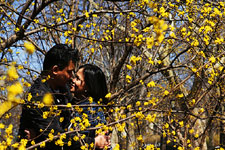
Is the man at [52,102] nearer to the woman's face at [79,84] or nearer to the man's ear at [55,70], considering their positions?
the man's ear at [55,70]

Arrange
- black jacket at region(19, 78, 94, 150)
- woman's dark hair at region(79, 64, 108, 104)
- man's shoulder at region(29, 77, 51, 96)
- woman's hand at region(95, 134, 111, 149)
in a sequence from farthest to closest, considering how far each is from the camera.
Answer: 1. woman's dark hair at region(79, 64, 108, 104)
2. woman's hand at region(95, 134, 111, 149)
3. man's shoulder at region(29, 77, 51, 96)
4. black jacket at region(19, 78, 94, 150)

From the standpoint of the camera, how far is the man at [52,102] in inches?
73.2

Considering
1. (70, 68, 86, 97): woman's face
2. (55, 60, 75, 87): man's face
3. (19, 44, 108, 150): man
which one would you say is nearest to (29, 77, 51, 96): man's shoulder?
(19, 44, 108, 150): man

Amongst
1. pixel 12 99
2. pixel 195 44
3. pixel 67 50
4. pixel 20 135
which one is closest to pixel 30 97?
pixel 20 135

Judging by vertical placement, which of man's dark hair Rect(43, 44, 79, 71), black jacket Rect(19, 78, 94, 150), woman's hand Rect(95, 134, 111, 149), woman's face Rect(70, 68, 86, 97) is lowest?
woman's hand Rect(95, 134, 111, 149)

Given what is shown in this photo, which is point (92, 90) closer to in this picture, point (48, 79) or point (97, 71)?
point (97, 71)

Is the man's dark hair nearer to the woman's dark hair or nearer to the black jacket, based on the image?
the black jacket

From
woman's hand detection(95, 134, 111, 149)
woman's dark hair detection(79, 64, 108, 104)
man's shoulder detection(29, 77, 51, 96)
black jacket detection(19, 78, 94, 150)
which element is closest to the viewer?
black jacket detection(19, 78, 94, 150)

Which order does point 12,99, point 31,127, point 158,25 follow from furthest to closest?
point 31,127, point 12,99, point 158,25

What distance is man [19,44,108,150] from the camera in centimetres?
186

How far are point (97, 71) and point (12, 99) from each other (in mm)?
1565

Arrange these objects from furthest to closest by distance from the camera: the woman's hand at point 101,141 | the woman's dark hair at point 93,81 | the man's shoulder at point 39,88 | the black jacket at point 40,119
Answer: the woman's dark hair at point 93,81 < the woman's hand at point 101,141 < the man's shoulder at point 39,88 < the black jacket at point 40,119

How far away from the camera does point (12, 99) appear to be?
39.1 inches

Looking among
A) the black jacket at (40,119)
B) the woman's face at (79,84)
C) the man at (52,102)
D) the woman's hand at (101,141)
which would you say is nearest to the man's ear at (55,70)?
the man at (52,102)
